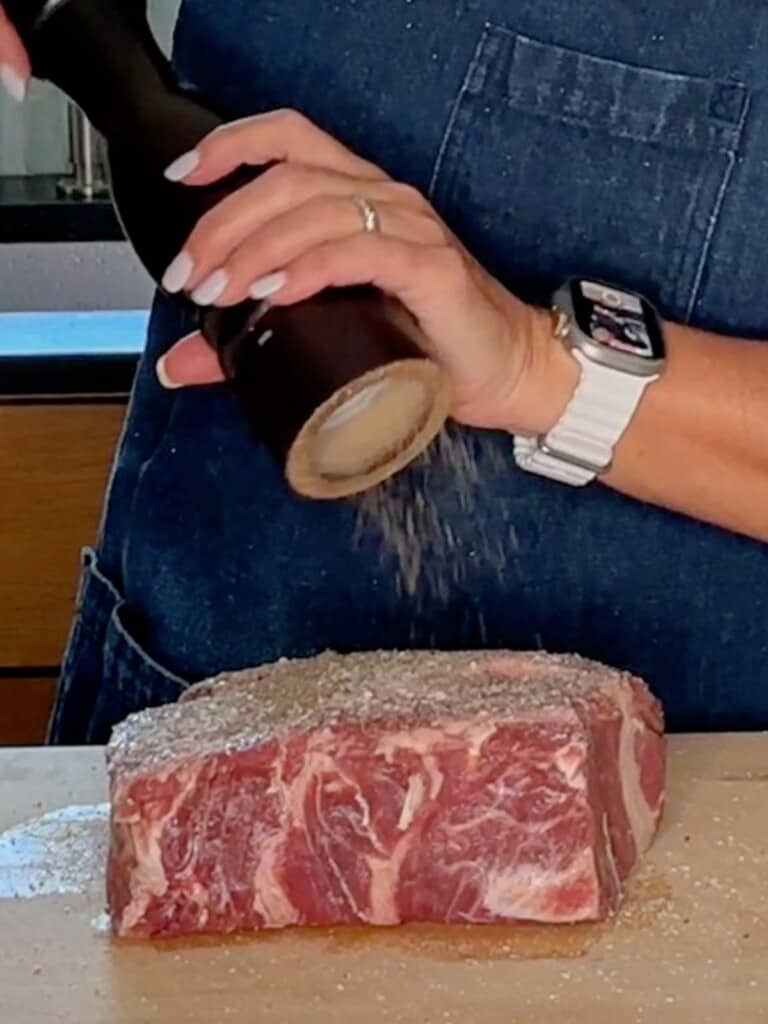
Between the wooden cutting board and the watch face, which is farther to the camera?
the watch face

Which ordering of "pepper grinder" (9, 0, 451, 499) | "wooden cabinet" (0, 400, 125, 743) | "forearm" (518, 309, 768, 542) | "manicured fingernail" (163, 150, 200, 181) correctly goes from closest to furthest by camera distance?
"pepper grinder" (9, 0, 451, 499)
"manicured fingernail" (163, 150, 200, 181)
"forearm" (518, 309, 768, 542)
"wooden cabinet" (0, 400, 125, 743)

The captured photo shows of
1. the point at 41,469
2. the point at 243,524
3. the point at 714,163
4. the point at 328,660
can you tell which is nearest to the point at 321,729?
the point at 328,660

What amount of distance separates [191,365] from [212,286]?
15 centimetres

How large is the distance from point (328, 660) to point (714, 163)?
1.06 feet

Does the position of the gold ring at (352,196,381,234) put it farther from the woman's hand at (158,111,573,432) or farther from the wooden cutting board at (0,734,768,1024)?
the wooden cutting board at (0,734,768,1024)

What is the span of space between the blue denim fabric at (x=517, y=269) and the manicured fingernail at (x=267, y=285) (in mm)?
295

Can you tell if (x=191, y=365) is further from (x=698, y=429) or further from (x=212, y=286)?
(x=698, y=429)

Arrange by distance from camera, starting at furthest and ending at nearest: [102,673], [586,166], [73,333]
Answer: [73,333], [102,673], [586,166]

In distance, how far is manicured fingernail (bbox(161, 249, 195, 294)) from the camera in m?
0.91

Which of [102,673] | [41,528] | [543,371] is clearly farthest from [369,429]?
[41,528]

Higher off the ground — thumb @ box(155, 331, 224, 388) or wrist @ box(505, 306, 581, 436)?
wrist @ box(505, 306, 581, 436)

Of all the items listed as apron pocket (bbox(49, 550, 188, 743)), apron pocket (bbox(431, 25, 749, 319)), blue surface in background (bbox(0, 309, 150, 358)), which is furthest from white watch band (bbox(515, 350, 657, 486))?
blue surface in background (bbox(0, 309, 150, 358))

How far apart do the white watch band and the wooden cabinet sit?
2.82 feet

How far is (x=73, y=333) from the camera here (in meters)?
2.01
